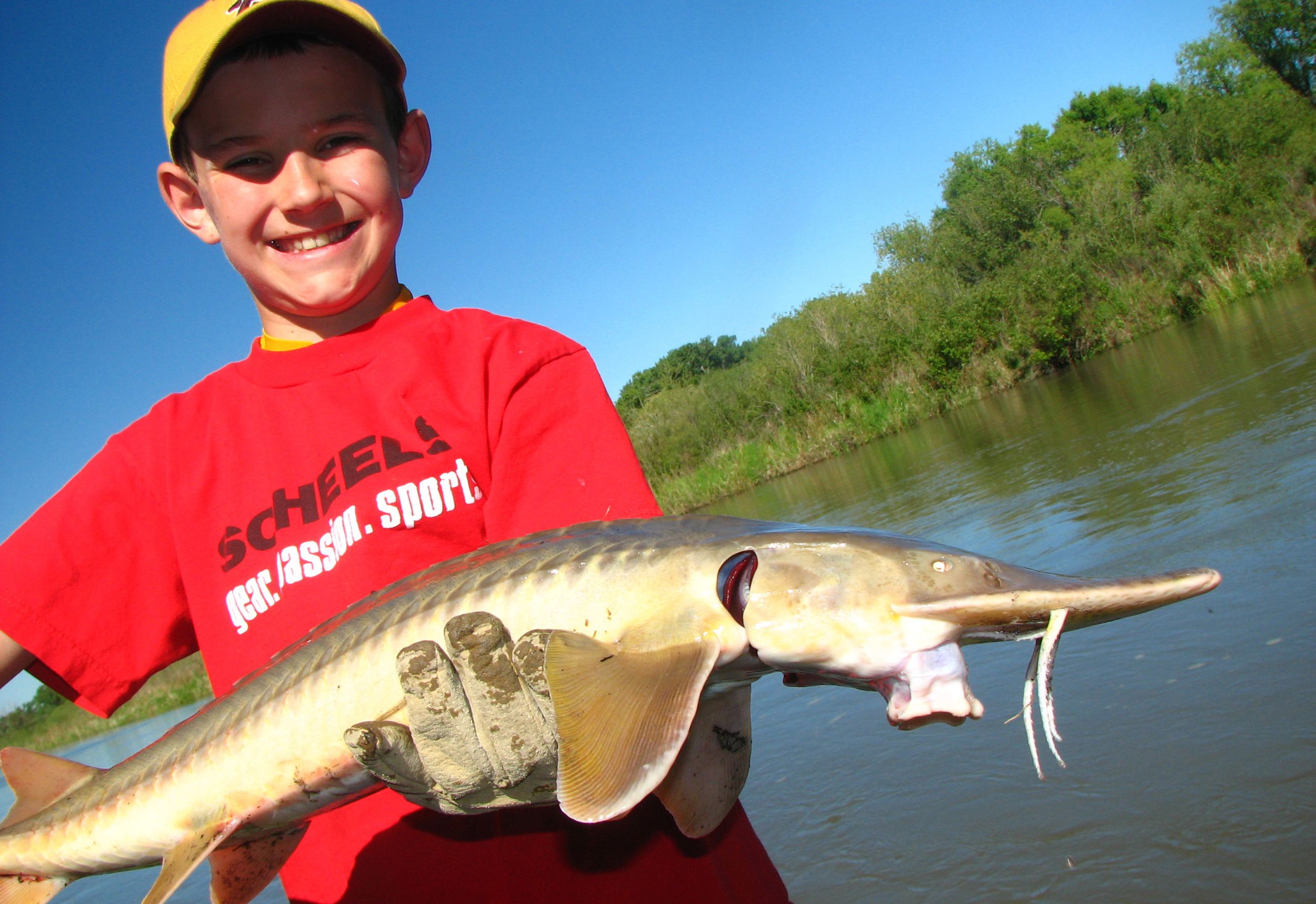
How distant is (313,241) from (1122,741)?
3.81 meters

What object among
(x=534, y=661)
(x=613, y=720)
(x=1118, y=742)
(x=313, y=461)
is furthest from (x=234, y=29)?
(x=1118, y=742)

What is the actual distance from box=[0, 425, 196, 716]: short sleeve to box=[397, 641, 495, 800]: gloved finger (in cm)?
87

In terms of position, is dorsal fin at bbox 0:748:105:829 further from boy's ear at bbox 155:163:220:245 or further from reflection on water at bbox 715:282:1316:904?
reflection on water at bbox 715:282:1316:904

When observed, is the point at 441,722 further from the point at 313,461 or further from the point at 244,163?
the point at 244,163

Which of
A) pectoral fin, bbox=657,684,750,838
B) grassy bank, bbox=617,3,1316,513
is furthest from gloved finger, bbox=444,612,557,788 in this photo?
grassy bank, bbox=617,3,1316,513

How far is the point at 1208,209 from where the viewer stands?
2612 cm

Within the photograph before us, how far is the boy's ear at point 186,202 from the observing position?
2025 millimetres

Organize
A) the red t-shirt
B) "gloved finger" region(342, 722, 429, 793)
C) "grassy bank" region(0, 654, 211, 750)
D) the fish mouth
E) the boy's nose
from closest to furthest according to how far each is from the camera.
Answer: the fish mouth
"gloved finger" region(342, 722, 429, 793)
the red t-shirt
the boy's nose
"grassy bank" region(0, 654, 211, 750)

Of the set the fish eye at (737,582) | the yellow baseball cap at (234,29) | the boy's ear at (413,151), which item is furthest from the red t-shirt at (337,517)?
the yellow baseball cap at (234,29)

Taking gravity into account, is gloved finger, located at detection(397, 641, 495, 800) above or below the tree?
below

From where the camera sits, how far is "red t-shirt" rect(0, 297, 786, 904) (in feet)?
5.27

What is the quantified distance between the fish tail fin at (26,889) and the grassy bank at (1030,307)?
21.4m

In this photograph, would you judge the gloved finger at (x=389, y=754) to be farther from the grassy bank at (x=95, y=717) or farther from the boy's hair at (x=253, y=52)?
the grassy bank at (x=95, y=717)

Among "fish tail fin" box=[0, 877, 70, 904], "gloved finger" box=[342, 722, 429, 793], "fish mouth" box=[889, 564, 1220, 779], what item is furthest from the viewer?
"fish tail fin" box=[0, 877, 70, 904]
